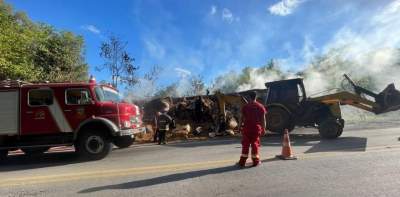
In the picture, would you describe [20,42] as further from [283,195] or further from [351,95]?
[283,195]

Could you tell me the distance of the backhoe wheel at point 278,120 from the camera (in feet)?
52.1

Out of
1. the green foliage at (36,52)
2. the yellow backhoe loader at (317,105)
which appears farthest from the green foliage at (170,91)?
the yellow backhoe loader at (317,105)

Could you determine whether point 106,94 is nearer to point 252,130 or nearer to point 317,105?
point 252,130

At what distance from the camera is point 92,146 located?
10.8 meters

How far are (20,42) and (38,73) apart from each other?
84.8 inches

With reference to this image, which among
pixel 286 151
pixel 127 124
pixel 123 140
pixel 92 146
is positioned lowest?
pixel 286 151

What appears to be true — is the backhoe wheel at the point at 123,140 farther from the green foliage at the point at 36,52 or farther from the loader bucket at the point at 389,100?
the green foliage at the point at 36,52

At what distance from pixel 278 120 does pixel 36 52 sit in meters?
19.3

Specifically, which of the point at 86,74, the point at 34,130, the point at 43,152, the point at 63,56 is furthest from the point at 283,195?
the point at 86,74

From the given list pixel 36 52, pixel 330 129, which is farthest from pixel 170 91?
pixel 330 129

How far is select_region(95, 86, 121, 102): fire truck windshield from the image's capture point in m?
11.2

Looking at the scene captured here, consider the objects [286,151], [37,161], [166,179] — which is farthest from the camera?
[37,161]

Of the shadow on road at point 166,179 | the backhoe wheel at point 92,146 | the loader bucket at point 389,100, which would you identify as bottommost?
the shadow on road at point 166,179

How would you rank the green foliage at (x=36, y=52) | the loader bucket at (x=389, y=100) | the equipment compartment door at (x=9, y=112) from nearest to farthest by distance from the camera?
the equipment compartment door at (x=9, y=112) < the loader bucket at (x=389, y=100) < the green foliage at (x=36, y=52)
